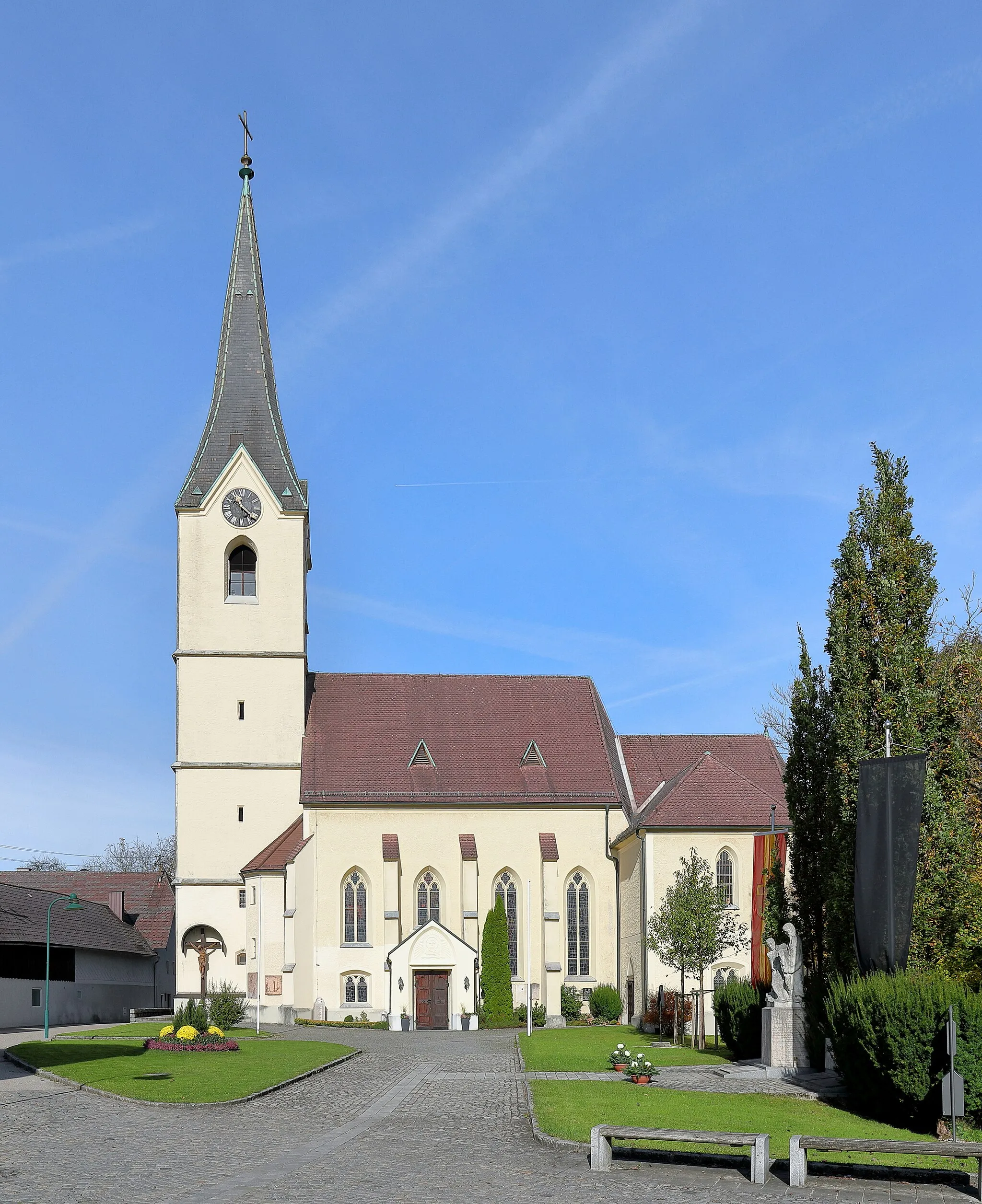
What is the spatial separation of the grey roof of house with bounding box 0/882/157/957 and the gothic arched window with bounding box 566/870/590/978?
20125 millimetres

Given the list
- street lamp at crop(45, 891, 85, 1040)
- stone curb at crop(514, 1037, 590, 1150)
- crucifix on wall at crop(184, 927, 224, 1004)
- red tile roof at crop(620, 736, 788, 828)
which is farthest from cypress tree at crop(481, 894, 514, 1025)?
stone curb at crop(514, 1037, 590, 1150)

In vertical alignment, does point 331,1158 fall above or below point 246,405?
below

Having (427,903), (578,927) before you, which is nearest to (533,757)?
(578,927)

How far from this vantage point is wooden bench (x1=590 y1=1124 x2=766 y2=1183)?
14297 mm

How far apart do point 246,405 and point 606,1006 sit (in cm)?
2586

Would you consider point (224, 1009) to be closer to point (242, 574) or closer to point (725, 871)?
point (242, 574)

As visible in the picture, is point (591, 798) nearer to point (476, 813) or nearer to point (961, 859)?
point (476, 813)

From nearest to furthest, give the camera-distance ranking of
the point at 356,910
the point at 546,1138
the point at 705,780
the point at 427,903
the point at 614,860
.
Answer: the point at 546,1138, the point at 705,780, the point at 356,910, the point at 427,903, the point at 614,860

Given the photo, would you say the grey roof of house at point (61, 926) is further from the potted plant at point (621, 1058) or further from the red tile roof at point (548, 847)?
the potted plant at point (621, 1058)

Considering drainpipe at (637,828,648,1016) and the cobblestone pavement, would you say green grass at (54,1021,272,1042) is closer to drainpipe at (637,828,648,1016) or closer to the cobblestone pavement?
drainpipe at (637,828,648,1016)

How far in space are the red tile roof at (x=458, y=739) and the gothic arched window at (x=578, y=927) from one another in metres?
3.18

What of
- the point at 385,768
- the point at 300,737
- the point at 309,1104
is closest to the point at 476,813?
the point at 385,768

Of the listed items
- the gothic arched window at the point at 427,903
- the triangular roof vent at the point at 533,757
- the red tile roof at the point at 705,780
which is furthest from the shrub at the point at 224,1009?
the red tile roof at the point at 705,780

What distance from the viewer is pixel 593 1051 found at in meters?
32.7
